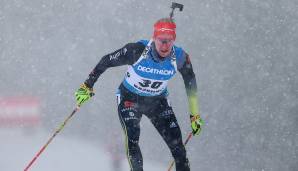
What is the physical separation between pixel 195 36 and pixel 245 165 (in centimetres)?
386

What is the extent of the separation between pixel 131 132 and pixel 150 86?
0.59 metres

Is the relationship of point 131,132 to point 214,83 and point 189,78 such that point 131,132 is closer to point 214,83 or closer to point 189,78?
point 189,78

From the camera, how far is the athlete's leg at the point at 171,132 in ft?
17.2

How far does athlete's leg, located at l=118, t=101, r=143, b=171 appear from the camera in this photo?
5023 mm

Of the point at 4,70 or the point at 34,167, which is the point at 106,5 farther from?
the point at 34,167

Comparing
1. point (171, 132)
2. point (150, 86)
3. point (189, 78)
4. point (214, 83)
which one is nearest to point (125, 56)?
point (150, 86)

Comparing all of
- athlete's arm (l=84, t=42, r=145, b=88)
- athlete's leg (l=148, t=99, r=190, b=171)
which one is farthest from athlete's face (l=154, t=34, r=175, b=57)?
athlete's leg (l=148, t=99, r=190, b=171)

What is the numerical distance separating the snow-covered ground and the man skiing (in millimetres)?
3849

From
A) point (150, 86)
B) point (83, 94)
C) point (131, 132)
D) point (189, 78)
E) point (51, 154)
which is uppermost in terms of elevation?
point (189, 78)

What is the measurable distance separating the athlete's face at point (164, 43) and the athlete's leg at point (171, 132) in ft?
2.66

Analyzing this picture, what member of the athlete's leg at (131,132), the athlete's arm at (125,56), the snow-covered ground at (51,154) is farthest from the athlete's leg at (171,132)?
the snow-covered ground at (51,154)

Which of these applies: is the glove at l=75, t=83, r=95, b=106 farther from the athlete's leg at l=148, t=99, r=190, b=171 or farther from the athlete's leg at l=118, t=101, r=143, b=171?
the athlete's leg at l=148, t=99, r=190, b=171

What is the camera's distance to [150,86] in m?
5.36

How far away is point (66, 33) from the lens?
13234 mm
